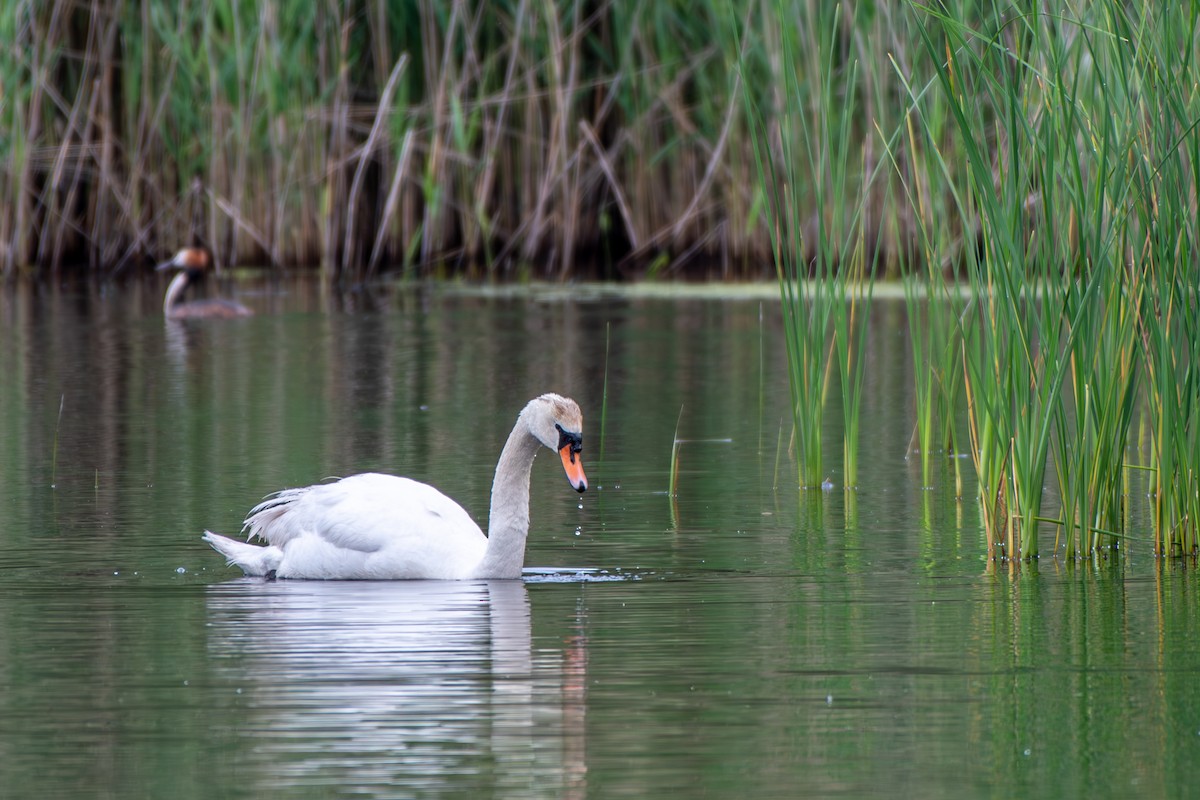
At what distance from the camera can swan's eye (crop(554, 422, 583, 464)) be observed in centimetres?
662

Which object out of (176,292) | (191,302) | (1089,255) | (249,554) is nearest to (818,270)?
(1089,255)

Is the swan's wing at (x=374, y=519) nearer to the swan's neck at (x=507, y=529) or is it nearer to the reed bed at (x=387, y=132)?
the swan's neck at (x=507, y=529)

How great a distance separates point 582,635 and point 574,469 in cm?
103

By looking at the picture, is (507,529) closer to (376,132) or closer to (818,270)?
(818,270)

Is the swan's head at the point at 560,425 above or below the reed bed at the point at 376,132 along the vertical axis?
below

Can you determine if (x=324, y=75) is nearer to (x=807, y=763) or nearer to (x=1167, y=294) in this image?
(x=1167, y=294)

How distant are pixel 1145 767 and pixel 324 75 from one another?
15.4 meters

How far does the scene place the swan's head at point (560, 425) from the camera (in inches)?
260

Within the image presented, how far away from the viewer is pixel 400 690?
4.88 meters

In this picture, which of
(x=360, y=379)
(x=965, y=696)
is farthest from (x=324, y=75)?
(x=965, y=696)

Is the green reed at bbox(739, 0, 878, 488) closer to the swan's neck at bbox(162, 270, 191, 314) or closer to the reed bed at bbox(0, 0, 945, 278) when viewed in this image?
the swan's neck at bbox(162, 270, 191, 314)

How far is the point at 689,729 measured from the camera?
4469mm

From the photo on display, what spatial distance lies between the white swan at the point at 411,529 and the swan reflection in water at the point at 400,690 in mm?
155

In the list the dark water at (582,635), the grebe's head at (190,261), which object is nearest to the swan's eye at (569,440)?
the dark water at (582,635)
